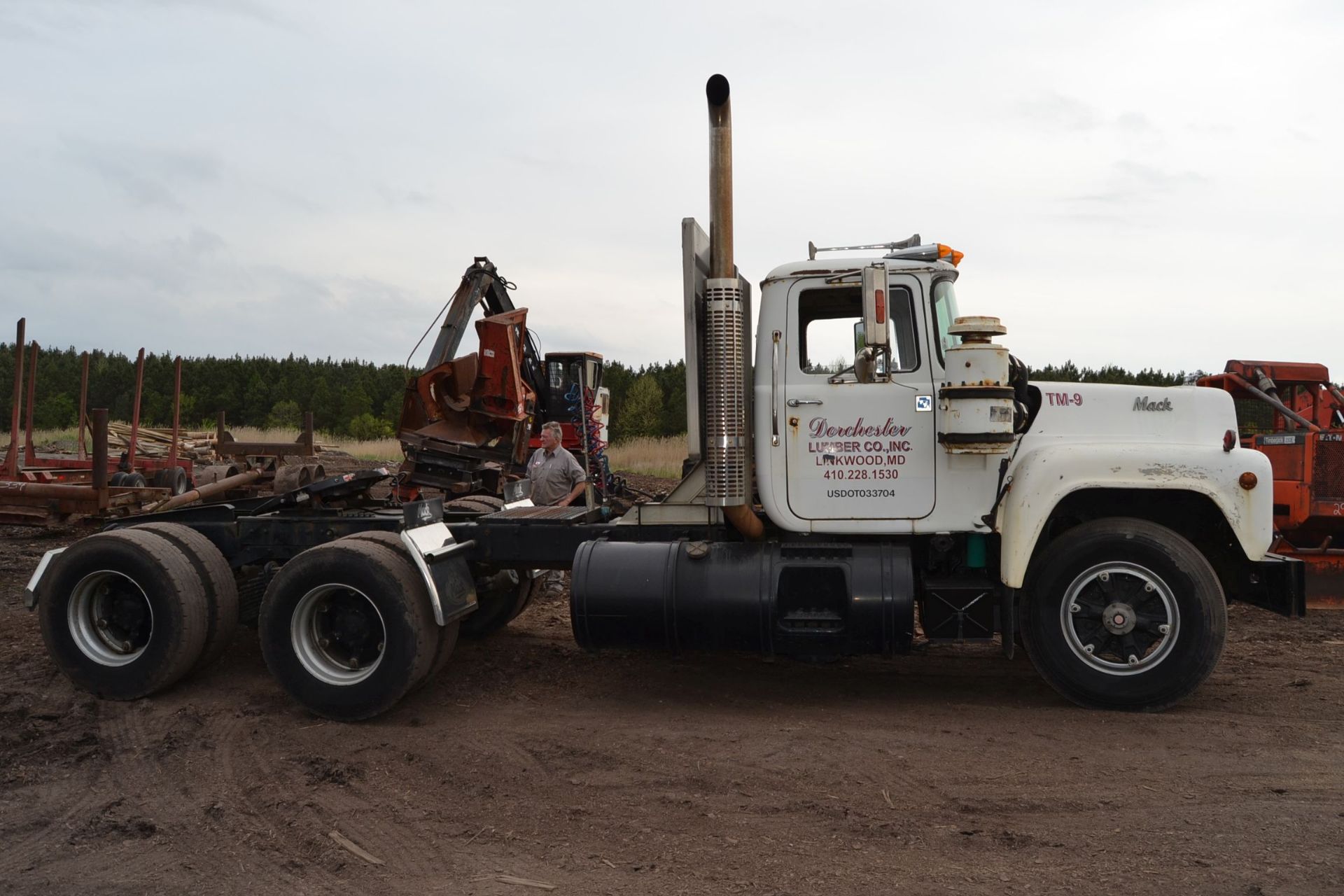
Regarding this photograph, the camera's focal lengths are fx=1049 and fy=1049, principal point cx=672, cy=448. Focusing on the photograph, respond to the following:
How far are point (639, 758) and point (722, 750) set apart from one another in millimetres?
443

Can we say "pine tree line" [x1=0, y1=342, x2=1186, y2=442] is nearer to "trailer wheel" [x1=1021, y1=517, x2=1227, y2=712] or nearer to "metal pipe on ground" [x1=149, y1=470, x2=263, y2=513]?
"metal pipe on ground" [x1=149, y1=470, x2=263, y2=513]

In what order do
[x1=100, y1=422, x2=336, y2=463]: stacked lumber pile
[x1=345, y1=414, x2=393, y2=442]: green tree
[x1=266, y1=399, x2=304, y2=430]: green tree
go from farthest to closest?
[x1=266, y1=399, x2=304, y2=430]: green tree < [x1=345, y1=414, x2=393, y2=442]: green tree < [x1=100, y1=422, x2=336, y2=463]: stacked lumber pile

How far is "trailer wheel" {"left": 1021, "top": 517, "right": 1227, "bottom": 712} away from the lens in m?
5.87

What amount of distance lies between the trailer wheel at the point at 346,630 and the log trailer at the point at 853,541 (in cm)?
1

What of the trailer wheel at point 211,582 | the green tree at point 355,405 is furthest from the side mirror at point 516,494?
the green tree at point 355,405

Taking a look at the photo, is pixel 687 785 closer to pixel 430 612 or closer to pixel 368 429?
pixel 430 612

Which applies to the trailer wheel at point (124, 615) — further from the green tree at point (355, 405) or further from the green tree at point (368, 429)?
the green tree at point (355, 405)

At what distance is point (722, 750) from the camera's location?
5582mm

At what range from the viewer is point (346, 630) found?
21.2ft

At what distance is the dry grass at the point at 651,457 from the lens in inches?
1036

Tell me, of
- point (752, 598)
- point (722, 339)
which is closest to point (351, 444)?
point (722, 339)

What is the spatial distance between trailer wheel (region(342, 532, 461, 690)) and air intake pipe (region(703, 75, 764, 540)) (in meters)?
1.81

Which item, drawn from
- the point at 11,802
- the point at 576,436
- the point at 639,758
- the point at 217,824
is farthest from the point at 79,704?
the point at 576,436

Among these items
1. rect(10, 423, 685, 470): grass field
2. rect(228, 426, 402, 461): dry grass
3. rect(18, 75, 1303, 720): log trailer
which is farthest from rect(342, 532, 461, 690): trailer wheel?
rect(228, 426, 402, 461): dry grass
